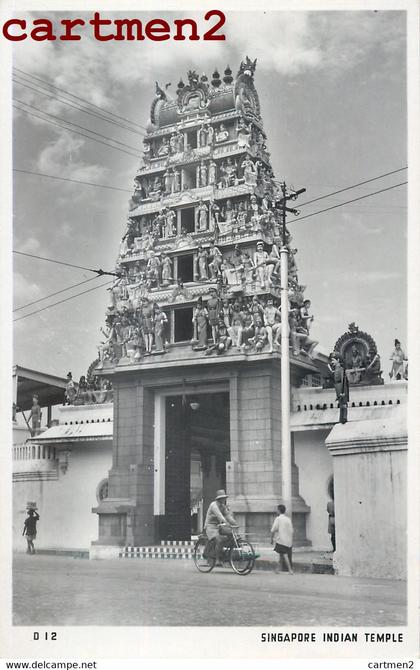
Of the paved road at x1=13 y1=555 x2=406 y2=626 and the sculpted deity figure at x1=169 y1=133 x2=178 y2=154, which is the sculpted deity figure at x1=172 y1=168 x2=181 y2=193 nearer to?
the sculpted deity figure at x1=169 y1=133 x2=178 y2=154

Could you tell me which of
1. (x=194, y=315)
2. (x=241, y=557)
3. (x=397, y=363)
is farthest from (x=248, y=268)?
(x=241, y=557)

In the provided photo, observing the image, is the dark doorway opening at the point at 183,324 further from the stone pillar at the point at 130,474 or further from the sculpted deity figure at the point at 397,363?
the sculpted deity figure at the point at 397,363

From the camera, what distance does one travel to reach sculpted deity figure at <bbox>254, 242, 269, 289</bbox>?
2384 cm

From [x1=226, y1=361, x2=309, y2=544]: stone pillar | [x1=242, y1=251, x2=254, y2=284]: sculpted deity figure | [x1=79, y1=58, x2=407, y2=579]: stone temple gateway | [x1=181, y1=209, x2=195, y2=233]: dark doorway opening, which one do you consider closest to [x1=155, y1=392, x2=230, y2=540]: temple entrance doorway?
[x1=79, y1=58, x2=407, y2=579]: stone temple gateway

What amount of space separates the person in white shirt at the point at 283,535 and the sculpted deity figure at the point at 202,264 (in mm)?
8496

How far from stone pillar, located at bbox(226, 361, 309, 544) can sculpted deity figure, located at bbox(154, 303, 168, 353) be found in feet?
7.85

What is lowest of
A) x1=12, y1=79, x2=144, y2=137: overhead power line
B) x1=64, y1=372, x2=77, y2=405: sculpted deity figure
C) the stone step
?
the stone step

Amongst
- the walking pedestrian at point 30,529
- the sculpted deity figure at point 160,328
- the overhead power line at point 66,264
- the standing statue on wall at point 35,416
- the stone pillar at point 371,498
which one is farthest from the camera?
the standing statue on wall at point 35,416

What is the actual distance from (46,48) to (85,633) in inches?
396

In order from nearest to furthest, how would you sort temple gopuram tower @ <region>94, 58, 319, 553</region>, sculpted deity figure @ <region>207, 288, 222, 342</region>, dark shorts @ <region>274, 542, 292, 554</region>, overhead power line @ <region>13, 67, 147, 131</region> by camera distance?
overhead power line @ <region>13, 67, 147, 131</region>
dark shorts @ <region>274, 542, 292, 554</region>
temple gopuram tower @ <region>94, 58, 319, 553</region>
sculpted deity figure @ <region>207, 288, 222, 342</region>

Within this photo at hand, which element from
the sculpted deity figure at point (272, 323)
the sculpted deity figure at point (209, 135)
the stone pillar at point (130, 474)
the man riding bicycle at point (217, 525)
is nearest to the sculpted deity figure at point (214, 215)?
the sculpted deity figure at point (209, 135)

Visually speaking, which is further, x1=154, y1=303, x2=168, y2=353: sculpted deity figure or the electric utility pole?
x1=154, y1=303, x2=168, y2=353: sculpted deity figure

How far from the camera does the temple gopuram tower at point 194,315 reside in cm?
2338

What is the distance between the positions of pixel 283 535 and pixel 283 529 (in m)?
0.16
